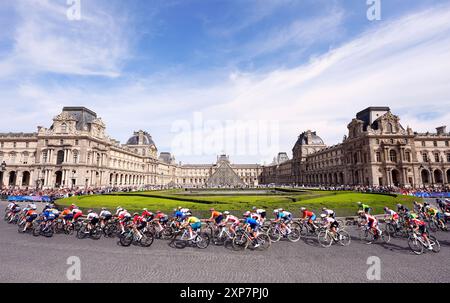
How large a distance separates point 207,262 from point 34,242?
934cm

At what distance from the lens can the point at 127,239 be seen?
439 inches

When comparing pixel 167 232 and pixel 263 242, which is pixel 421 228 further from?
pixel 167 232

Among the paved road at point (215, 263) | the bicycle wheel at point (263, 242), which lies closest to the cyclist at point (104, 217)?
the paved road at point (215, 263)

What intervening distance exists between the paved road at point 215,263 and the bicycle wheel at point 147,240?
9.7 inches

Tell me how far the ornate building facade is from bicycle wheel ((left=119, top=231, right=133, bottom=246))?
61732 millimetres

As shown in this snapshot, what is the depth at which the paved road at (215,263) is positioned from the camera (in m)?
7.37

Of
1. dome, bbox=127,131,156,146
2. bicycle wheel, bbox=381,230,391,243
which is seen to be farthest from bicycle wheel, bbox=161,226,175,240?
dome, bbox=127,131,156,146

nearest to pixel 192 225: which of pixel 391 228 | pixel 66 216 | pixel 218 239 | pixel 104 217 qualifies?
pixel 218 239

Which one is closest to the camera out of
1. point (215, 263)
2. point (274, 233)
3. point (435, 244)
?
point (215, 263)

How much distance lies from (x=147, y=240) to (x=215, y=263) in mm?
4212

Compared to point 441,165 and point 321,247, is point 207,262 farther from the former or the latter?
point 441,165

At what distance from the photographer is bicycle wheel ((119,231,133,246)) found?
435 inches

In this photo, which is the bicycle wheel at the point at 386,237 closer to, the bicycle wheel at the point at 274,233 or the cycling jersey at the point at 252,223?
the bicycle wheel at the point at 274,233

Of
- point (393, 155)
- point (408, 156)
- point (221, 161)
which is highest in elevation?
point (393, 155)
